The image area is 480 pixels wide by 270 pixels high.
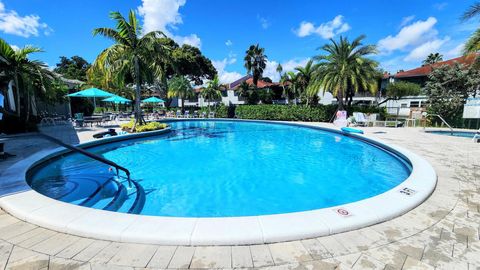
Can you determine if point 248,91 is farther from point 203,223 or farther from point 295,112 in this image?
point 203,223

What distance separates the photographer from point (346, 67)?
1984 cm

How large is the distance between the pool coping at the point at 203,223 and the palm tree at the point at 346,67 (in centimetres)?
1763

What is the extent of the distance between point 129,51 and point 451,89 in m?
26.8

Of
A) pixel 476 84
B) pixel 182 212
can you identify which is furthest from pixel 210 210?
pixel 476 84

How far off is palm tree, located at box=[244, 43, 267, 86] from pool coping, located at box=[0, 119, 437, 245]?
34242mm

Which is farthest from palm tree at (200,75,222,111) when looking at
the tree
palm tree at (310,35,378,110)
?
the tree

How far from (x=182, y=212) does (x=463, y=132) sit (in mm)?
20220

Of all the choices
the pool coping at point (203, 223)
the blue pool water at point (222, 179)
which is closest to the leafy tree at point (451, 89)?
the blue pool water at point (222, 179)

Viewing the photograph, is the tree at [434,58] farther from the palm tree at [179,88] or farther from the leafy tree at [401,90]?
the palm tree at [179,88]

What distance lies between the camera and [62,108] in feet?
77.3

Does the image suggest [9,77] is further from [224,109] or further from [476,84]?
[476,84]

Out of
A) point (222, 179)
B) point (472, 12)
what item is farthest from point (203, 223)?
point (472, 12)

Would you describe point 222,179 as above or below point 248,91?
below

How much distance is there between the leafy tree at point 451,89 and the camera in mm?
18938
